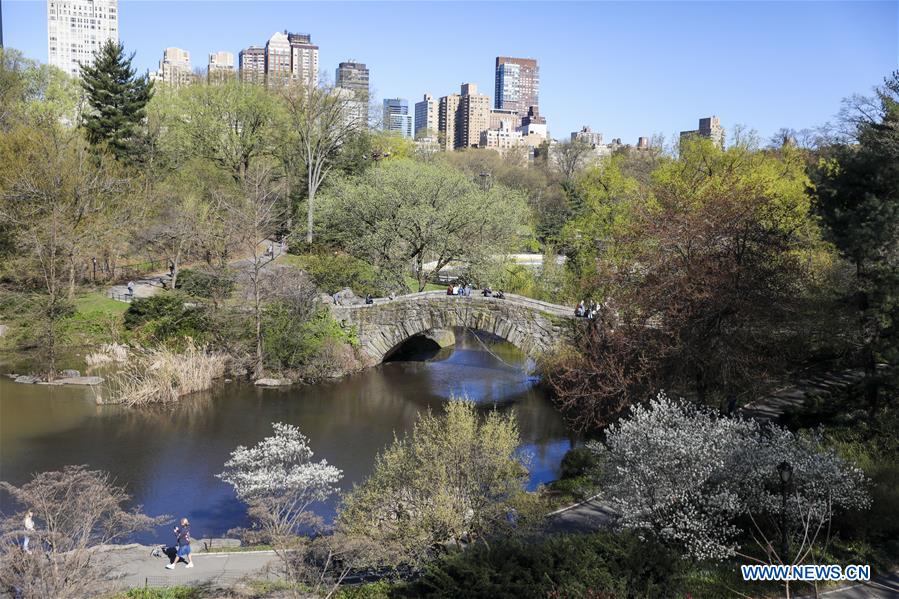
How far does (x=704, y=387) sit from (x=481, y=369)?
565 inches

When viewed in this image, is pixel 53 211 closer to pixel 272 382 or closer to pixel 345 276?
pixel 272 382

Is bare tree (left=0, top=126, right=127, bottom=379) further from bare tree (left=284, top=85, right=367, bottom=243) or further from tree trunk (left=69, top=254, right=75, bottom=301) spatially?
bare tree (left=284, top=85, right=367, bottom=243)

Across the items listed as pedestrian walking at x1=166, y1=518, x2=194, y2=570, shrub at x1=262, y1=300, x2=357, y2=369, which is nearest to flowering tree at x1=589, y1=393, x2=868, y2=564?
pedestrian walking at x1=166, y1=518, x2=194, y2=570

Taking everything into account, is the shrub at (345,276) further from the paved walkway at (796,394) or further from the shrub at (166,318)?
the paved walkway at (796,394)

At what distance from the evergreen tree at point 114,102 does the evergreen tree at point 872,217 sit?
36.6 m

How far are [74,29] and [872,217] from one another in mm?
189155

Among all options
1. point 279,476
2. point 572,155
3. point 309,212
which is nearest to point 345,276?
point 309,212

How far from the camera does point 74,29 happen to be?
562ft

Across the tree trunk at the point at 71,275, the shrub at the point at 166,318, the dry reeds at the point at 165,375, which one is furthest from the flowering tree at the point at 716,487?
the tree trunk at the point at 71,275

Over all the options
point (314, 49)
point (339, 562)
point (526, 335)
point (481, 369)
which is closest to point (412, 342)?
point (481, 369)

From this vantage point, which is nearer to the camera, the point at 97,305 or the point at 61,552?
the point at 61,552

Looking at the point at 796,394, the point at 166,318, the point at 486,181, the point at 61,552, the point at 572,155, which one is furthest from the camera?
the point at 572,155

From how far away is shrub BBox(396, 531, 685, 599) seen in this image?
34.3ft

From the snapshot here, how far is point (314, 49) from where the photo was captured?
190 meters
